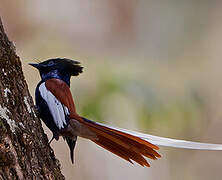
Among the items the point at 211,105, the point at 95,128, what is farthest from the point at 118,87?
the point at 95,128

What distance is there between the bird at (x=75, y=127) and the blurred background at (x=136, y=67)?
998 millimetres

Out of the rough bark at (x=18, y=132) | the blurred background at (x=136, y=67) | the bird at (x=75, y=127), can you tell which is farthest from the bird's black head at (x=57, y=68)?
the blurred background at (x=136, y=67)

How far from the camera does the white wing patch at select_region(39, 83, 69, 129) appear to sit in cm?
190

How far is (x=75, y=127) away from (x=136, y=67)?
2.38 m

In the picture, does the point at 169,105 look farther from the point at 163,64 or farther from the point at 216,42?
the point at 216,42

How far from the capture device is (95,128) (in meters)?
1.81

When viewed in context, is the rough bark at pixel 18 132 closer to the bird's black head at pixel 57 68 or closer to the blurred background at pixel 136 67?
the bird's black head at pixel 57 68

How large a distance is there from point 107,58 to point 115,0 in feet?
2.56

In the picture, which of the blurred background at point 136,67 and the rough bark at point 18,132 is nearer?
the rough bark at point 18,132

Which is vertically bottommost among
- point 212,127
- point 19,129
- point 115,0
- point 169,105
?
point 212,127

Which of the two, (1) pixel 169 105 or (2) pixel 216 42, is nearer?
(1) pixel 169 105

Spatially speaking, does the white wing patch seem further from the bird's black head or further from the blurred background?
the blurred background

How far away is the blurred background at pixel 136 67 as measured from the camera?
3.54 meters

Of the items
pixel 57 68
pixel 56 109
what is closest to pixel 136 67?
pixel 57 68
